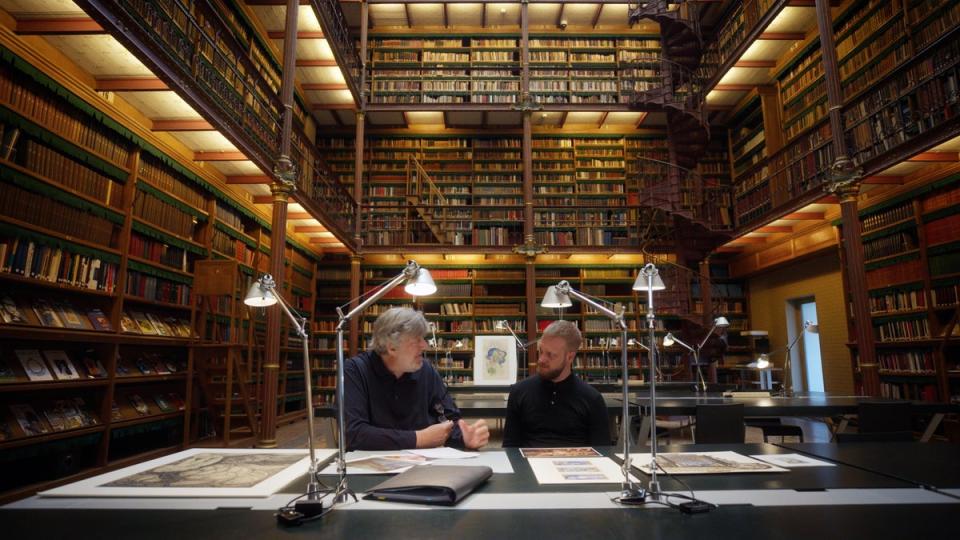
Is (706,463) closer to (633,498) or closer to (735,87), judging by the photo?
(633,498)

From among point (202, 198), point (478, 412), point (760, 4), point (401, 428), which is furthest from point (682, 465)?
point (760, 4)

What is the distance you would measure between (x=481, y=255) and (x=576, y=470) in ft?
26.9

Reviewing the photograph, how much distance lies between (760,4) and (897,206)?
3.92 m

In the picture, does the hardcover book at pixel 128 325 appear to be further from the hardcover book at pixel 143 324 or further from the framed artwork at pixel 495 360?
the framed artwork at pixel 495 360

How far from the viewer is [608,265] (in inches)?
388

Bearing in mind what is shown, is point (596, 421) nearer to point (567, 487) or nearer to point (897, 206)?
point (567, 487)

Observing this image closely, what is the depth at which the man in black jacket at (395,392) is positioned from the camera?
1973 millimetres

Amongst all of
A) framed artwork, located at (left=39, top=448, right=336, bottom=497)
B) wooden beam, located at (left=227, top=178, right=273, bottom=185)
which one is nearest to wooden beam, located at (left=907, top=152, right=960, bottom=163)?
framed artwork, located at (left=39, top=448, right=336, bottom=497)

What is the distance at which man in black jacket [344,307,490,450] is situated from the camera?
1.97m

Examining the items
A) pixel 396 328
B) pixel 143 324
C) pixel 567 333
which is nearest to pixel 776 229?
pixel 567 333

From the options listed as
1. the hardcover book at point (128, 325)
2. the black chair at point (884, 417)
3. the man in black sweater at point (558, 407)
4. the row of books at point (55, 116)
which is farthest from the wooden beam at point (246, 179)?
the black chair at point (884, 417)

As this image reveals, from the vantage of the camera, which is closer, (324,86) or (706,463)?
(706,463)

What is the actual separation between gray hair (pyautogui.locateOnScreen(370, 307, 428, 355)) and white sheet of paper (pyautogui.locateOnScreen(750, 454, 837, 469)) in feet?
4.16

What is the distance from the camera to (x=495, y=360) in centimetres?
548
